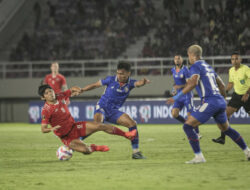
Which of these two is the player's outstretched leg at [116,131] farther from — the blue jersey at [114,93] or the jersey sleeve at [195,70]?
the jersey sleeve at [195,70]

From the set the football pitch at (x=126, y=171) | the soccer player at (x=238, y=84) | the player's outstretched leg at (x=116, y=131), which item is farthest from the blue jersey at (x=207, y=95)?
the soccer player at (x=238, y=84)

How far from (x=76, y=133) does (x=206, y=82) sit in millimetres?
2769

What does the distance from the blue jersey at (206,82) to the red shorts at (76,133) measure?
8.21 ft

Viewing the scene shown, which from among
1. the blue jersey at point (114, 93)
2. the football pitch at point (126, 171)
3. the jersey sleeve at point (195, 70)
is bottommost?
the football pitch at point (126, 171)

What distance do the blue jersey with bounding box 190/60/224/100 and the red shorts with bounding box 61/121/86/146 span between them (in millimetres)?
2501

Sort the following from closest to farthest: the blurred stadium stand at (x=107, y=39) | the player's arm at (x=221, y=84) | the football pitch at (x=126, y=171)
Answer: the football pitch at (x=126, y=171) → the player's arm at (x=221, y=84) → the blurred stadium stand at (x=107, y=39)

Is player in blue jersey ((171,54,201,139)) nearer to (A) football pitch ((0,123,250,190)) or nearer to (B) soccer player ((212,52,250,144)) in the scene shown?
(B) soccer player ((212,52,250,144))

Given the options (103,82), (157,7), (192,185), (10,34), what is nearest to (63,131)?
(103,82)

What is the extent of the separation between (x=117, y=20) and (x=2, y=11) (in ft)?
28.7

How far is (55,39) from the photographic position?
34188 mm

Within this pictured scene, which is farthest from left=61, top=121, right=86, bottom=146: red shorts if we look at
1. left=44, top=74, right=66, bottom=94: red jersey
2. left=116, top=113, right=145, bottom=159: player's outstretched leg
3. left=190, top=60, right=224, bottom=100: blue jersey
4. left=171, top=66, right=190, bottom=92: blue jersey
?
left=44, top=74, right=66, bottom=94: red jersey

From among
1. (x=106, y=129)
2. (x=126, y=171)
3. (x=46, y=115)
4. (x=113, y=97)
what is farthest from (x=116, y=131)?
(x=126, y=171)

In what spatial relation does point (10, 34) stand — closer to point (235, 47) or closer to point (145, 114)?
point (145, 114)

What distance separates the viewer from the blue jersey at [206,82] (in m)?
9.26
